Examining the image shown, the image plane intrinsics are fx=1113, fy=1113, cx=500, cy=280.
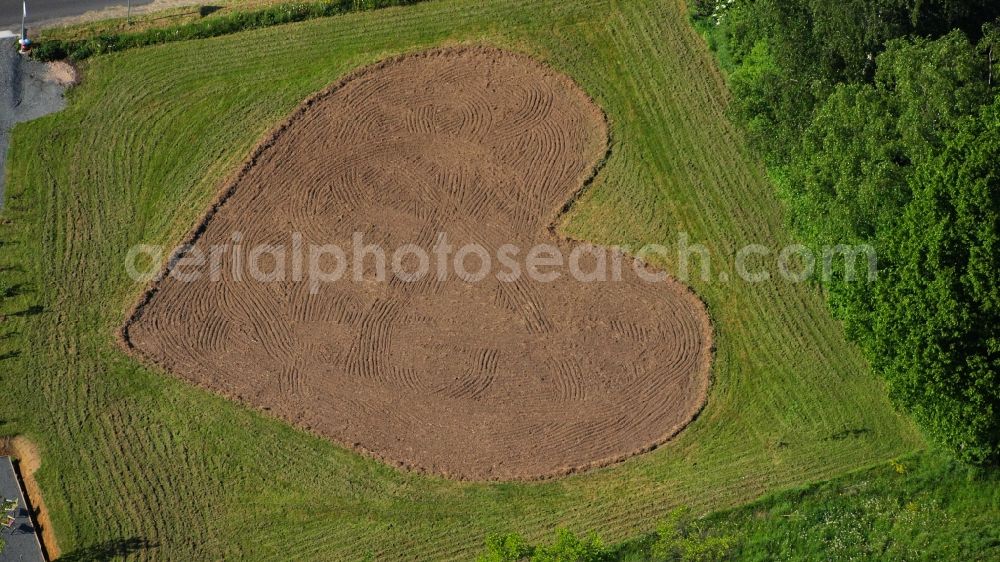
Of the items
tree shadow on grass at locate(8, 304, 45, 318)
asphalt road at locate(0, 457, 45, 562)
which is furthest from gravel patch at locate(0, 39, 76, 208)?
asphalt road at locate(0, 457, 45, 562)

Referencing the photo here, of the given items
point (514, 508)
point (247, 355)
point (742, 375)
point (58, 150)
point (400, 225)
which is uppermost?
point (58, 150)

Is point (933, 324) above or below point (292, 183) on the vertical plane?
below

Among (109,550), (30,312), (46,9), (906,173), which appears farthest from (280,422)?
(906,173)

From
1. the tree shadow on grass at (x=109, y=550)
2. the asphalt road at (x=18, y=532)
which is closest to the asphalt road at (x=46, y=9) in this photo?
the asphalt road at (x=18, y=532)

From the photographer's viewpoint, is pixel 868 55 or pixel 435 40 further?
pixel 435 40

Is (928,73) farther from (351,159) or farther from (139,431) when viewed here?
(139,431)

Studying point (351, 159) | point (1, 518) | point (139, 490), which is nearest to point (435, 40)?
point (351, 159)

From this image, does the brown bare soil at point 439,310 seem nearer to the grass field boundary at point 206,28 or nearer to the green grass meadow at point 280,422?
the green grass meadow at point 280,422

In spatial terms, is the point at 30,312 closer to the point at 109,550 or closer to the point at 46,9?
the point at 109,550

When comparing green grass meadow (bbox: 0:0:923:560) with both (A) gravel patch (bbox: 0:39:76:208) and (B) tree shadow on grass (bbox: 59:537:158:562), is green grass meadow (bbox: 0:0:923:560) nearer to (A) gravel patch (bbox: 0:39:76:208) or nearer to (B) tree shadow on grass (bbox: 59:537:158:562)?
(B) tree shadow on grass (bbox: 59:537:158:562)
